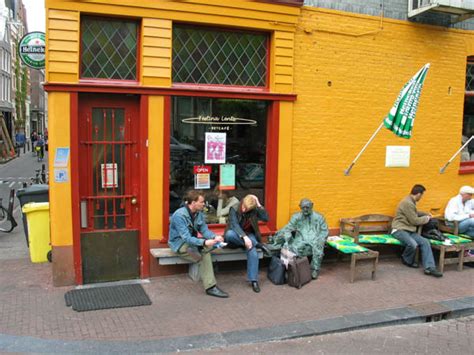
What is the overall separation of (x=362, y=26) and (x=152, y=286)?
5156 mm

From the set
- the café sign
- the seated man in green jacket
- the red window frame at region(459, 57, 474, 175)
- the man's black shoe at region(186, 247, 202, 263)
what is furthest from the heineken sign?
the red window frame at region(459, 57, 474, 175)

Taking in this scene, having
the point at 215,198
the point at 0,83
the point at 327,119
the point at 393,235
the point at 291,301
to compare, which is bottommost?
the point at 291,301

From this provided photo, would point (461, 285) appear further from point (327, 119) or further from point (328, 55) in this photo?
point (328, 55)

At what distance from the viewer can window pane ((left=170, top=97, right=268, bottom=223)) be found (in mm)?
6719

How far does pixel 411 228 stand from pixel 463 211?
1.24 m

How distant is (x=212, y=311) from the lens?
5.61 metres

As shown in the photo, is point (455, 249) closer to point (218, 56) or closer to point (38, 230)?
point (218, 56)

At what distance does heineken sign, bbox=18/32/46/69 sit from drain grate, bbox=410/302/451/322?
6815 mm

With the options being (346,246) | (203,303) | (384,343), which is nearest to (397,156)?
(346,246)

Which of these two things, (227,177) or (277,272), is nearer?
(277,272)

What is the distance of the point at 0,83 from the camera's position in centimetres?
3875

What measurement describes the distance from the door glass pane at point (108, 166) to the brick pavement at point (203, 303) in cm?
106

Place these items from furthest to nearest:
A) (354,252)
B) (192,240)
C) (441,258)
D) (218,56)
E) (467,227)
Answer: (467,227) → (441,258) → (218,56) → (354,252) → (192,240)

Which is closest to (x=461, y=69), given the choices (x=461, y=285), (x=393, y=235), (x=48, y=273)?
(x=393, y=235)
